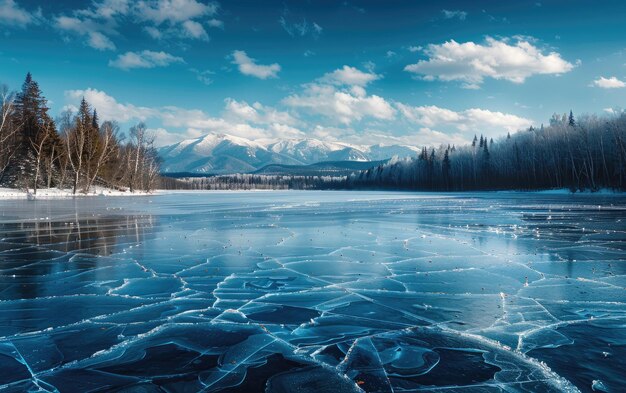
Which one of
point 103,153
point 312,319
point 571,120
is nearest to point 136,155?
point 103,153

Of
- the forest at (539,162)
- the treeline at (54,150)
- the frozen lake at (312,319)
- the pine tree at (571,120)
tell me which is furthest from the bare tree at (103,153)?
the pine tree at (571,120)

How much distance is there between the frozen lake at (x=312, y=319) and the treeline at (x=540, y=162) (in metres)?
57.6

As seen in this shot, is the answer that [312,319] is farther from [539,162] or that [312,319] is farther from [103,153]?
[539,162]

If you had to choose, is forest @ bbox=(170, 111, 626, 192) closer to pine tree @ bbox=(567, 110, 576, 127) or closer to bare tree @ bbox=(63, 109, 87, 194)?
pine tree @ bbox=(567, 110, 576, 127)

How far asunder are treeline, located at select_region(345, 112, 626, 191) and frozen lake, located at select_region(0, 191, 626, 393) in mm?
57650

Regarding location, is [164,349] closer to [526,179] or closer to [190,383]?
[190,383]

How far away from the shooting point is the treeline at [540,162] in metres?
61.0

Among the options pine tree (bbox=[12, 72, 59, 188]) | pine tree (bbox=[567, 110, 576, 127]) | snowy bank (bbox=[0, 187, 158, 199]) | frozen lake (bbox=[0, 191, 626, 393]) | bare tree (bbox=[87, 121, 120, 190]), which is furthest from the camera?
pine tree (bbox=[567, 110, 576, 127])

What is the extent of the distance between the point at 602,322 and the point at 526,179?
84625 millimetres

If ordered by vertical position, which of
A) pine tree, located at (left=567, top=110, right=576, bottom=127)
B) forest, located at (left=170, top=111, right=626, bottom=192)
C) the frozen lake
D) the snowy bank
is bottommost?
the frozen lake

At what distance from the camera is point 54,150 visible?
52750mm

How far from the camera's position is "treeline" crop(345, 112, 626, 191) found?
61.0m

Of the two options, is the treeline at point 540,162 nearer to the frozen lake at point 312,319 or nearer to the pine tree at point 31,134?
the frozen lake at point 312,319

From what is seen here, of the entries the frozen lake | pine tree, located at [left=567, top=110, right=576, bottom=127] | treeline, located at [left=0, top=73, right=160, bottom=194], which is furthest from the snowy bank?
pine tree, located at [left=567, top=110, right=576, bottom=127]
